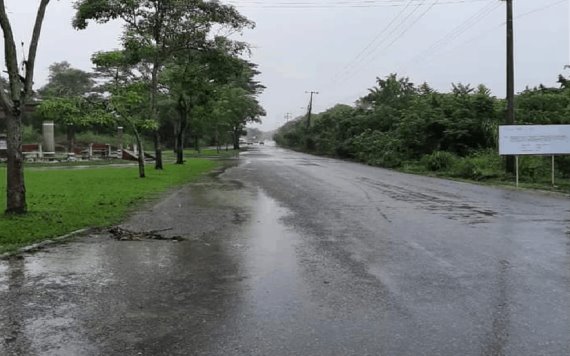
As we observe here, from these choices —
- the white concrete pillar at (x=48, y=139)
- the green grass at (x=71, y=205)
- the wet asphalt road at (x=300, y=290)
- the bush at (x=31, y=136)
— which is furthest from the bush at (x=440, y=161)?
the bush at (x=31, y=136)

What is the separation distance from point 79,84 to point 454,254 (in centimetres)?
7652

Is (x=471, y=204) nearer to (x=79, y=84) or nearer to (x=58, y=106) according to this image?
(x=58, y=106)

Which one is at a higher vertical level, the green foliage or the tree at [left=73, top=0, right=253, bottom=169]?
the tree at [left=73, top=0, right=253, bottom=169]

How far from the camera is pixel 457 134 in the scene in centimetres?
3281

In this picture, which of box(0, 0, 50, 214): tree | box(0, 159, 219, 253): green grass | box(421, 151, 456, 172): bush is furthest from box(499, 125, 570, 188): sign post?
box(0, 0, 50, 214): tree

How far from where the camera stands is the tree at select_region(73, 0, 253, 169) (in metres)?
25.0

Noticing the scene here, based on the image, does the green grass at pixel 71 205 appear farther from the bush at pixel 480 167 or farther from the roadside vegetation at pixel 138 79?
the bush at pixel 480 167

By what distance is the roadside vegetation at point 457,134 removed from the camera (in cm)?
2505

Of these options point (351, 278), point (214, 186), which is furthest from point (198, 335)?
point (214, 186)

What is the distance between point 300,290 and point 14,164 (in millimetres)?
7034

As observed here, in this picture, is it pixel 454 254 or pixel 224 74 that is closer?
pixel 454 254

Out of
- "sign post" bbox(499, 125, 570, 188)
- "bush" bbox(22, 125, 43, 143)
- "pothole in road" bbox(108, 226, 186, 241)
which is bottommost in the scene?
"pothole in road" bbox(108, 226, 186, 241)

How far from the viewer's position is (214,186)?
19.6m

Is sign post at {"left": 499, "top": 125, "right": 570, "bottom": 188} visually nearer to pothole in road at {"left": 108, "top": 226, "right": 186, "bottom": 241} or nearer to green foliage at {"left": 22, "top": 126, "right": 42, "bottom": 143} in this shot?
pothole in road at {"left": 108, "top": 226, "right": 186, "bottom": 241}
